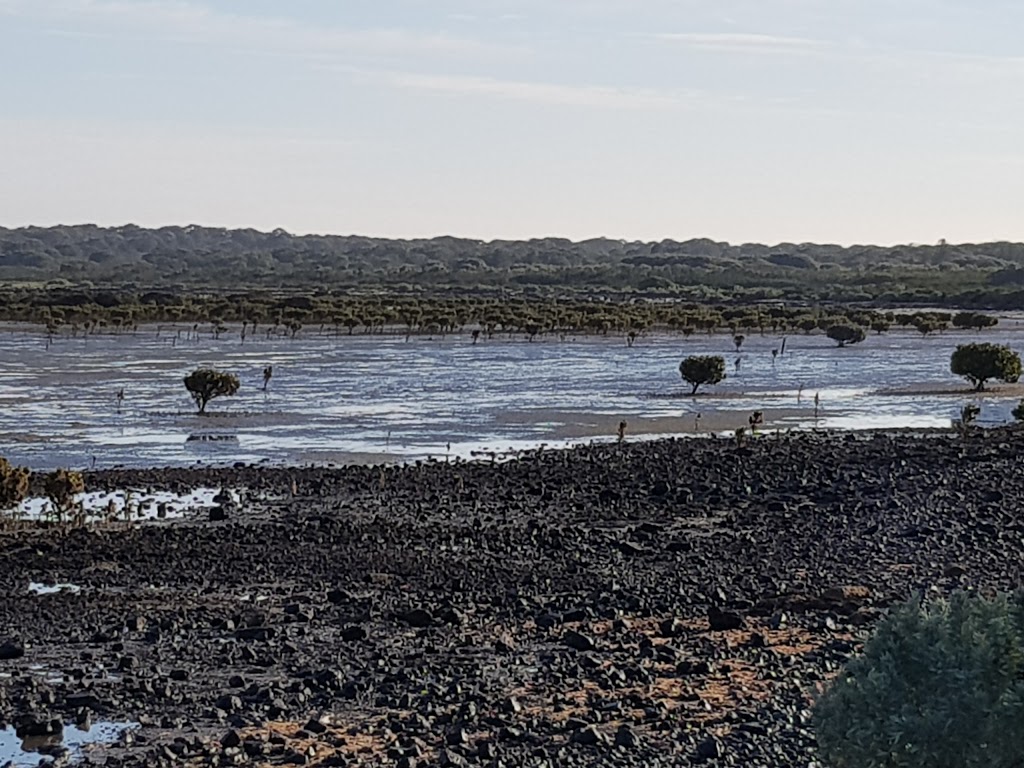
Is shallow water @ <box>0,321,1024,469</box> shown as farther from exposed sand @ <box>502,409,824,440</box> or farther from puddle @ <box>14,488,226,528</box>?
puddle @ <box>14,488,226,528</box>

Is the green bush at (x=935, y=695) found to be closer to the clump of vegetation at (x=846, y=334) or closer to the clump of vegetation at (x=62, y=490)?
the clump of vegetation at (x=62, y=490)

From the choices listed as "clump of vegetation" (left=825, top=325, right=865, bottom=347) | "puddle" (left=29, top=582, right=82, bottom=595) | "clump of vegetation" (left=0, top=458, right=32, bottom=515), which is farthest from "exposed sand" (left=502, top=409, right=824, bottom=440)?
"clump of vegetation" (left=825, top=325, right=865, bottom=347)

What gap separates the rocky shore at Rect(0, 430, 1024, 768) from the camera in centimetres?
1124

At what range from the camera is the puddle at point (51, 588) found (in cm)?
1650

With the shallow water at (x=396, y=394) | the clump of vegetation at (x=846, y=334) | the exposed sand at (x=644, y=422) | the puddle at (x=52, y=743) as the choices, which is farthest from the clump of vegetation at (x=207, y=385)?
the clump of vegetation at (x=846, y=334)

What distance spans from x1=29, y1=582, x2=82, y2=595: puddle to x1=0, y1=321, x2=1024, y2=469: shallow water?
11.0 metres

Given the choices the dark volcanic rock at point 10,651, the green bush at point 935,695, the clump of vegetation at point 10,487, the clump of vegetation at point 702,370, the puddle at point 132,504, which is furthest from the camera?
the clump of vegetation at point 702,370

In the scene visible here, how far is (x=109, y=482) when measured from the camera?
24.7 metres

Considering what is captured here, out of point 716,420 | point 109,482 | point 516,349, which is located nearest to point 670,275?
point 516,349

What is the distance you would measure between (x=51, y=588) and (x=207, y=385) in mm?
20510

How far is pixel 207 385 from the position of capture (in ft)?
121

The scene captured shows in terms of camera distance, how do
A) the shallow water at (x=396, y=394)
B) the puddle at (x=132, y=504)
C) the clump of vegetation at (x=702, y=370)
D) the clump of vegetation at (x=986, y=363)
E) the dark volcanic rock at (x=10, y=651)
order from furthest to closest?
1. the clump of vegetation at (x=702, y=370)
2. the clump of vegetation at (x=986, y=363)
3. the shallow water at (x=396, y=394)
4. the puddle at (x=132, y=504)
5. the dark volcanic rock at (x=10, y=651)

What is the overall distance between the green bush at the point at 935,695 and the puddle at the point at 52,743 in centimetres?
545

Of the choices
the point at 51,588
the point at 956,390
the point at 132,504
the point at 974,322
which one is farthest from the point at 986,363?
the point at 974,322
